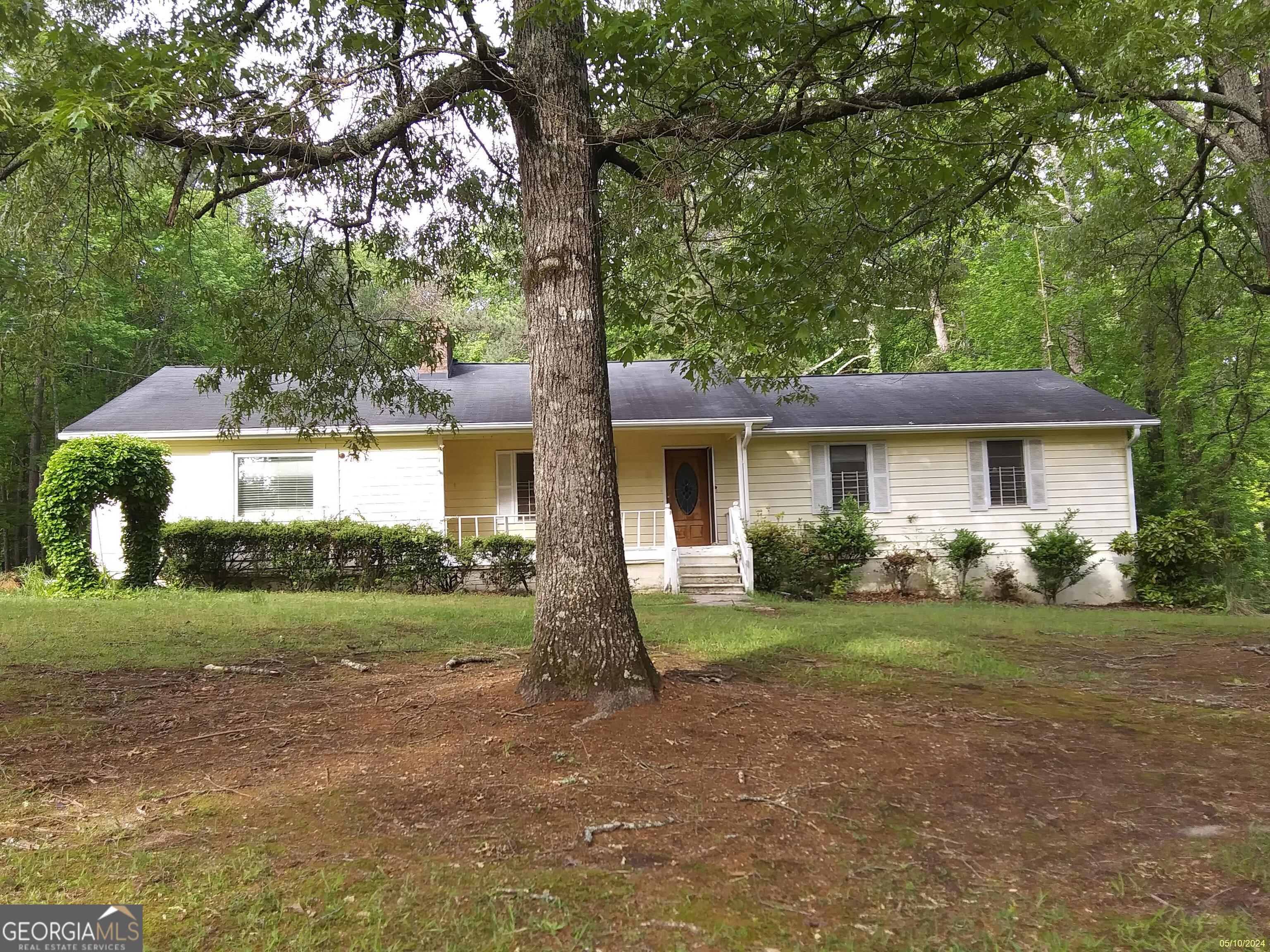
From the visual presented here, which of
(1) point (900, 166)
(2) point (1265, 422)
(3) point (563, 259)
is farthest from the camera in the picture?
(2) point (1265, 422)

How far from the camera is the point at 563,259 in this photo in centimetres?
480

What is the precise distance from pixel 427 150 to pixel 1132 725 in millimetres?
7573

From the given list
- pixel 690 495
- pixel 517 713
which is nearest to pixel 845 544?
pixel 690 495

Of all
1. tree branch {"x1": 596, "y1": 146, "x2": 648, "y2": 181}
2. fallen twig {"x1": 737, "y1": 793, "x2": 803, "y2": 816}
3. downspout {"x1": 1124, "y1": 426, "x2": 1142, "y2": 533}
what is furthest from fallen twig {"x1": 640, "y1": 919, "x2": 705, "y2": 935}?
downspout {"x1": 1124, "y1": 426, "x2": 1142, "y2": 533}

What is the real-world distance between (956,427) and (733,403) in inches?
174

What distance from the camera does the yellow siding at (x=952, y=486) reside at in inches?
591

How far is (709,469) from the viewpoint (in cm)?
1587

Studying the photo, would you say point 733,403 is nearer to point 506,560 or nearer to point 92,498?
point 506,560

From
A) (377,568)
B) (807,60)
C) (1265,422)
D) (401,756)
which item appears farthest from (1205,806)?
(1265,422)

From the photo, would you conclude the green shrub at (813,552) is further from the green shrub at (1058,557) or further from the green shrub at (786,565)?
the green shrub at (1058,557)

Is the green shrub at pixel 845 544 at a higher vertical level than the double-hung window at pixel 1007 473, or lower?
lower

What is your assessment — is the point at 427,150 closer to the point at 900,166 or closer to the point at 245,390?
Result: the point at 245,390

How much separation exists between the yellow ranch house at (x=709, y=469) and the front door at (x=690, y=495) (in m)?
0.04

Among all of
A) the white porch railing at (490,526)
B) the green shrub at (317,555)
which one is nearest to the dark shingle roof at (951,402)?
the white porch railing at (490,526)
